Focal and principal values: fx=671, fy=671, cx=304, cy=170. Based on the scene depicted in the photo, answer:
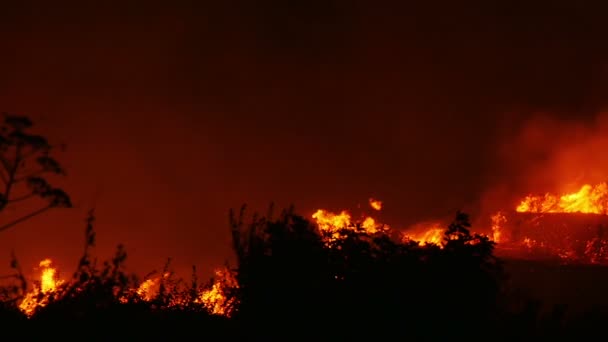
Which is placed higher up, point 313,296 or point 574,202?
point 574,202

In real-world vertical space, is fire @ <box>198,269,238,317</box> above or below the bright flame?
below

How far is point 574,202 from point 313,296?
45.3 m

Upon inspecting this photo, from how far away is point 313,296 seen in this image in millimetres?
11062

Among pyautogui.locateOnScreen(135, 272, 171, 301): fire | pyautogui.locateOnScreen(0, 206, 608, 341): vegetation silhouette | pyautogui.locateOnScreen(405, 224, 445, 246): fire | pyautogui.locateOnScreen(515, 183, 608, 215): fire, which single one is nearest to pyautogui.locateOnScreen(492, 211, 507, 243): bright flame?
pyautogui.locateOnScreen(515, 183, 608, 215): fire

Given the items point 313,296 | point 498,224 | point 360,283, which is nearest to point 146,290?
point 313,296

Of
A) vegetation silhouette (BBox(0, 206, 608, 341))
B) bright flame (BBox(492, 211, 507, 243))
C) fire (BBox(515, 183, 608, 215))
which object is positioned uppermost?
fire (BBox(515, 183, 608, 215))

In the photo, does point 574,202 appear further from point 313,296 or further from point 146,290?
point 146,290

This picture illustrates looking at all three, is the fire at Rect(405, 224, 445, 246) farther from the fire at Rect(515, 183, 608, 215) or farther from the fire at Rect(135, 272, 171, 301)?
the fire at Rect(135, 272, 171, 301)

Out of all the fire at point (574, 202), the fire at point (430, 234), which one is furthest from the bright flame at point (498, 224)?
the fire at point (430, 234)

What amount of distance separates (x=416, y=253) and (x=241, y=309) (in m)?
3.35

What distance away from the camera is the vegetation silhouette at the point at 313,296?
930 cm

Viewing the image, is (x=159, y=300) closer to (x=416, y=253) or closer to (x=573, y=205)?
(x=416, y=253)

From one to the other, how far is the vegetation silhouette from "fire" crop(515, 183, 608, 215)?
39.5 metres

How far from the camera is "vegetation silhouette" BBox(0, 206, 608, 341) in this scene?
30.5 ft
